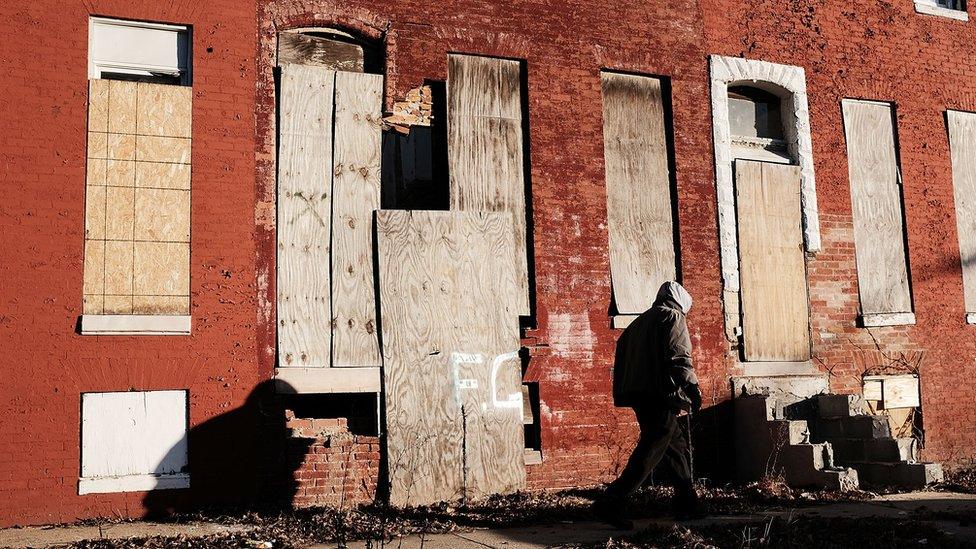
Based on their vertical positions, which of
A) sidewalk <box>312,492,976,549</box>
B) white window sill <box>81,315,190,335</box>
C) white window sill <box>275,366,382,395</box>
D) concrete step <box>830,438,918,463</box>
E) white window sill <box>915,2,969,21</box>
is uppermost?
white window sill <box>915,2,969,21</box>

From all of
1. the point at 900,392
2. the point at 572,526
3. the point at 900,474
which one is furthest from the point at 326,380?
the point at 900,392

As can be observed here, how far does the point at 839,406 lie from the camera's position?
32.9 ft

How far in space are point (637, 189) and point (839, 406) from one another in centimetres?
330

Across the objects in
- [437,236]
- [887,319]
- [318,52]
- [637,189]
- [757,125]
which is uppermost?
[318,52]

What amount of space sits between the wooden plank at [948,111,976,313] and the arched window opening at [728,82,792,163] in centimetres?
264

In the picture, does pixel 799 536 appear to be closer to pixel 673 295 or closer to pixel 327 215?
pixel 673 295

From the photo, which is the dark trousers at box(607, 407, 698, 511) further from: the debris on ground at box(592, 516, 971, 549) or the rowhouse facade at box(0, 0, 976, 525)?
the rowhouse facade at box(0, 0, 976, 525)

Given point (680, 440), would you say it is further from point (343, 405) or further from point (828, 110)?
point (828, 110)

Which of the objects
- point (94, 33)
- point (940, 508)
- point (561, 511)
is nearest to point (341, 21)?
point (94, 33)

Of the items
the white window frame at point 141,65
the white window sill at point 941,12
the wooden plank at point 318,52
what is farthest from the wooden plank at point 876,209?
the white window frame at point 141,65

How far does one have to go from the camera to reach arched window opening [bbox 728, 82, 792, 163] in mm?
11266

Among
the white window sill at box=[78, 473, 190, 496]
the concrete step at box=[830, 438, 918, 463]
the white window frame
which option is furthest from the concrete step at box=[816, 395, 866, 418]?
the white window frame

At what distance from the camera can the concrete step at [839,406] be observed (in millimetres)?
9938

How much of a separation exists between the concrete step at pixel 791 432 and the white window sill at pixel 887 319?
7.88 feet
